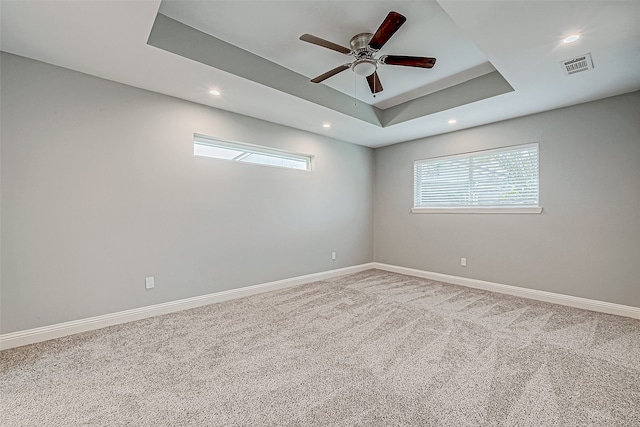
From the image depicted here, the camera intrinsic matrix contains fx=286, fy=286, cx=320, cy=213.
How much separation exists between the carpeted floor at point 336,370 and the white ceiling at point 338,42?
7.95 ft

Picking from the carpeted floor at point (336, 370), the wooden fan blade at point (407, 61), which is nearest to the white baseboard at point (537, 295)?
the carpeted floor at point (336, 370)

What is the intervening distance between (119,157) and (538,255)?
5070mm

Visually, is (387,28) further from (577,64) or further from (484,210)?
(484,210)

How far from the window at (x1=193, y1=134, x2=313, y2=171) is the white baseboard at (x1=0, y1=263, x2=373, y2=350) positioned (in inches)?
68.3

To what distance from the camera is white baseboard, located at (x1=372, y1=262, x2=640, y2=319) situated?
313cm

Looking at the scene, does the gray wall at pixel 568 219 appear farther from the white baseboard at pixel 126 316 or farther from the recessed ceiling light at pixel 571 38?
the white baseboard at pixel 126 316

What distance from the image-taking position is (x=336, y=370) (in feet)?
6.65

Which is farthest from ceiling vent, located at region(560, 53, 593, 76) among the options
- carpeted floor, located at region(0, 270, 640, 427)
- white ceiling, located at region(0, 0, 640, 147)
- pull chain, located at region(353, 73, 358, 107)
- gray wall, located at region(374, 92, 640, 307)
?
carpeted floor, located at region(0, 270, 640, 427)

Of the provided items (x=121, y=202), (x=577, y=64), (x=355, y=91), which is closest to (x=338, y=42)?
(x=355, y=91)

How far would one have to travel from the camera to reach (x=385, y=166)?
5461 millimetres

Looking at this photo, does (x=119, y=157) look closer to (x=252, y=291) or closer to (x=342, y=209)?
(x=252, y=291)

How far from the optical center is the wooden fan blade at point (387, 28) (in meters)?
1.90

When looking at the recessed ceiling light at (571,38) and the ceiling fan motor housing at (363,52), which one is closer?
the recessed ceiling light at (571,38)

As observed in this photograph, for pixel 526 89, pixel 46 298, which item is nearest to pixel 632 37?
pixel 526 89
